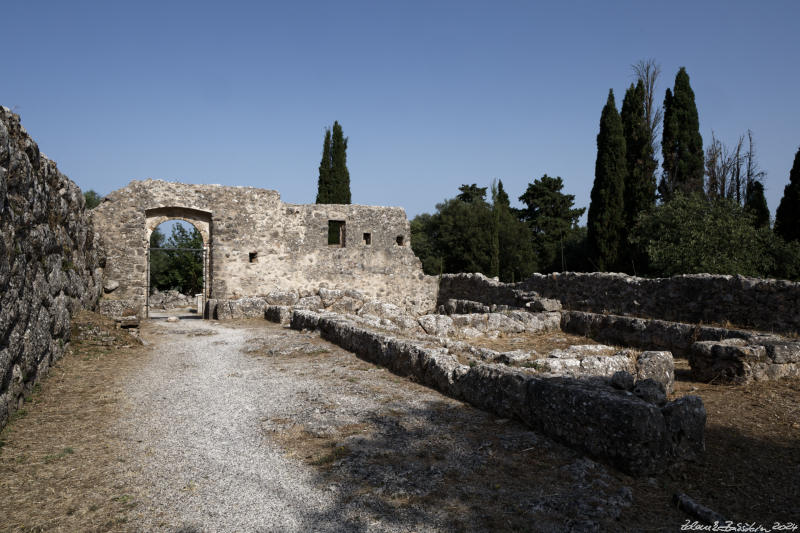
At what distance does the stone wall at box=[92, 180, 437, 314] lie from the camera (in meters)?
16.3

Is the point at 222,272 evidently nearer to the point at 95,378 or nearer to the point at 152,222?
the point at 152,222

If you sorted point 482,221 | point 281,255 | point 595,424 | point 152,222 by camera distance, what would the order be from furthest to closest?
point 482,221 → point 281,255 → point 152,222 → point 595,424

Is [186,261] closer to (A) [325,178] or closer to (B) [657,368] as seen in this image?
(A) [325,178]

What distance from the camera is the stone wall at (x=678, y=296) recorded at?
34.8ft

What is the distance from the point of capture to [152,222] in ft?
56.0

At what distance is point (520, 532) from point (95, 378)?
645cm

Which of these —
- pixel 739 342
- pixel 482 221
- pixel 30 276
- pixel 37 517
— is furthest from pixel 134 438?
pixel 482 221

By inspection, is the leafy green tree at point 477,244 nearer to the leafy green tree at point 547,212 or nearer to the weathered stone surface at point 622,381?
the leafy green tree at point 547,212

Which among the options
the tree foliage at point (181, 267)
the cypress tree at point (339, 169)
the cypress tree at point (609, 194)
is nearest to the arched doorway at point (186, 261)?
the tree foliage at point (181, 267)

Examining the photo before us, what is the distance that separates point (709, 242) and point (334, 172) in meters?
22.1

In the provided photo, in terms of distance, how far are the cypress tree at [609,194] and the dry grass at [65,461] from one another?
2406cm

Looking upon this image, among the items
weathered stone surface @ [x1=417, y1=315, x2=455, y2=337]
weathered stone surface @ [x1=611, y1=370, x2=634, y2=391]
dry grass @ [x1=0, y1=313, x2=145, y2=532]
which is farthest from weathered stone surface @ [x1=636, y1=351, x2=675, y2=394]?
weathered stone surface @ [x1=417, y1=315, x2=455, y2=337]

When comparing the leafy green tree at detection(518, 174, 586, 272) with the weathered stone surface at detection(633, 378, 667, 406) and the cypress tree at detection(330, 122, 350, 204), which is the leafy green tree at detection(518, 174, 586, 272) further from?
the weathered stone surface at detection(633, 378, 667, 406)

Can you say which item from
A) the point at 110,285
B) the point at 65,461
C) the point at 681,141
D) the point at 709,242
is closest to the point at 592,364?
the point at 65,461
